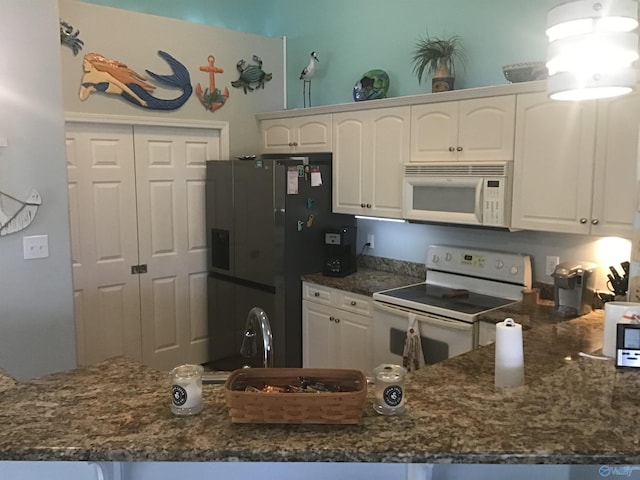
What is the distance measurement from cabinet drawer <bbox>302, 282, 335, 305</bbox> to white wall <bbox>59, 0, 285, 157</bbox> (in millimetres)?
1409

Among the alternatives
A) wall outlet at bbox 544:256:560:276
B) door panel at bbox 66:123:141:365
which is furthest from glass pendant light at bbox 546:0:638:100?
door panel at bbox 66:123:141:365

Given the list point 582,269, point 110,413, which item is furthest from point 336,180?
point 110,413

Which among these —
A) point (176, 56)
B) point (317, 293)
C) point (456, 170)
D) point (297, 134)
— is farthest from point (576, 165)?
point (176, 56)

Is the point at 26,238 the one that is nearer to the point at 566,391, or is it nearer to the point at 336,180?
the point at 336,180

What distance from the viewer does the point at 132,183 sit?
4.43 meters

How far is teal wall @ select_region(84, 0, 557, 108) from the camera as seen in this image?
11.9 ft

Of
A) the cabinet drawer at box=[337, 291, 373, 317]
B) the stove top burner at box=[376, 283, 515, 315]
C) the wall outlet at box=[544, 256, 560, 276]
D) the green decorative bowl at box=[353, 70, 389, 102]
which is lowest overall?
the cabinet drawer at box=[337, 291, 373, 317]

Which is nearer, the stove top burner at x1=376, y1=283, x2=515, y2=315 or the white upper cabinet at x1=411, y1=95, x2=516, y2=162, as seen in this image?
the white upper cabinet at x1=411, y1=95, x2=516, y2=162

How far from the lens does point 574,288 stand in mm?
3111

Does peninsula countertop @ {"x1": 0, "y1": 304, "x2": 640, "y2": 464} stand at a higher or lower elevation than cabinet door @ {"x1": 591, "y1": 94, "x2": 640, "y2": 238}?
lower

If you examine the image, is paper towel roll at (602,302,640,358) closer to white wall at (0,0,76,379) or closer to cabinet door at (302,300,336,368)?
cabinet door at (302,300,336,368)

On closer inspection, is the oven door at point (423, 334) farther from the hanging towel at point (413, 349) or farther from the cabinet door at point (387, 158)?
the cabinet door at point (387, 158)

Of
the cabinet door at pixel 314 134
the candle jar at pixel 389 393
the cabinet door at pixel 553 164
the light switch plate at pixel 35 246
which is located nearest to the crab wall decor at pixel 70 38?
the light switch plate at pixel 35 246

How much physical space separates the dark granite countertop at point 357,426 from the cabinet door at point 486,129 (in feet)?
5.49
